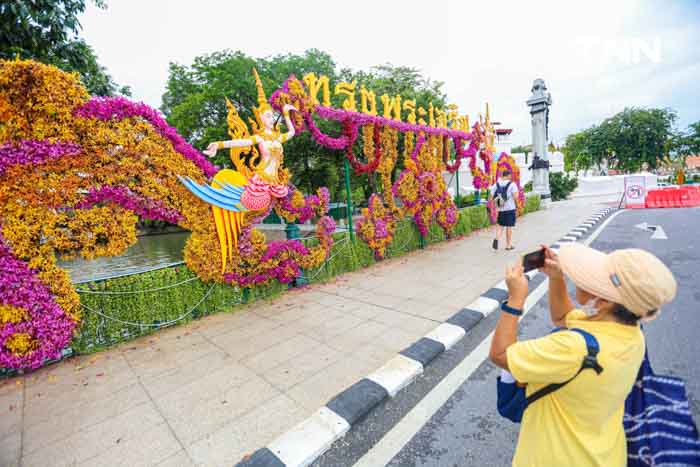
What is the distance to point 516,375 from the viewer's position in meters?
1.20

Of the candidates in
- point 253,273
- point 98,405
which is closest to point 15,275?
point 98,405

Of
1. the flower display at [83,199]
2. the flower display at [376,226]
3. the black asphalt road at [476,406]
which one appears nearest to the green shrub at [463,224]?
the flower display at [376,226]

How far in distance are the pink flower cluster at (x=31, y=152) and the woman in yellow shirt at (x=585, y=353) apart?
15.6ft

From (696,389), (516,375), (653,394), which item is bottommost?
(696,389)

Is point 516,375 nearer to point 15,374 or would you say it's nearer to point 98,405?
point 98,405

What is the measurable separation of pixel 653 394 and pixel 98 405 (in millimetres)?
3960

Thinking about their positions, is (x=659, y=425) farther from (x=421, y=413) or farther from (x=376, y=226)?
(x=376, y=226)

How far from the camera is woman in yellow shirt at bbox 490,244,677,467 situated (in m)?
1.08

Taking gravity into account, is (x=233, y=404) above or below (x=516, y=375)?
below

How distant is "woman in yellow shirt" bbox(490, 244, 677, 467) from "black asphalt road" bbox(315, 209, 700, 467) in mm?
1184

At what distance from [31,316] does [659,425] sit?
16.9 feet

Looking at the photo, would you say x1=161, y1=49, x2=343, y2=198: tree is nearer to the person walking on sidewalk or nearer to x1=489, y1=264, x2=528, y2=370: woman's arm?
the person walking on sidewalk

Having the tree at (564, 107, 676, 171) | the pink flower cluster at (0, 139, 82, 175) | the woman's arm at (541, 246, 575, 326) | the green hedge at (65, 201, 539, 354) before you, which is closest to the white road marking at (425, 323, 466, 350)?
the woman's arm at (541, 246, 575, 326)

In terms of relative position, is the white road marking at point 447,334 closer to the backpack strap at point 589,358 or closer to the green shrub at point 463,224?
the backpack strap at point 589,358
